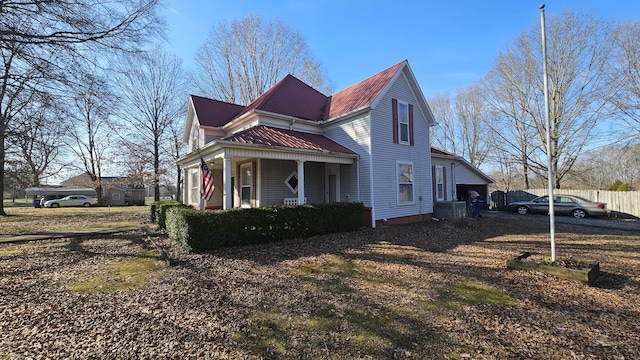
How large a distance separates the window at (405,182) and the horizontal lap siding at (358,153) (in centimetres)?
196

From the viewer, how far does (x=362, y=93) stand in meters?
13.3

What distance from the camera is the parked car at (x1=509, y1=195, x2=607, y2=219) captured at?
15609 mm

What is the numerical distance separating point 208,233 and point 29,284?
3.51 metres

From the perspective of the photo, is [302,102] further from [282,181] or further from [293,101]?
[282,181]

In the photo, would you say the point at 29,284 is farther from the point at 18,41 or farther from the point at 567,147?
the point at 567,147

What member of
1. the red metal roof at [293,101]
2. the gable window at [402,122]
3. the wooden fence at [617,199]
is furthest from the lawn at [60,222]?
the wooden fence at [617,199]

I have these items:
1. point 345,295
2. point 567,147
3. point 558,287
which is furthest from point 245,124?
point 567,147

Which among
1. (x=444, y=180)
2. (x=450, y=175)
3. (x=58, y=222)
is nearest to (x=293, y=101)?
(x=444, y=180)

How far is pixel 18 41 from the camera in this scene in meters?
7.34

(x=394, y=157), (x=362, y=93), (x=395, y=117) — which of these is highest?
(x=362, y=93)

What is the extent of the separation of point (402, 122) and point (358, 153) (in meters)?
2.99

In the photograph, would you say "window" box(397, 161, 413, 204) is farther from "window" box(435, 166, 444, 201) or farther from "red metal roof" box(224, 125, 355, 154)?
"window" box(435, 166, 444, 201)

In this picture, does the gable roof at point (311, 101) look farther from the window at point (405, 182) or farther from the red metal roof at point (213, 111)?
the window at point (405, 182)

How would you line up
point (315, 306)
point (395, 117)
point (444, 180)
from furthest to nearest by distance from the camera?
point (444, 180) < point (395, 117) < point (315, 306)
